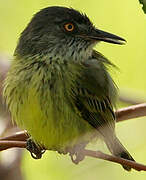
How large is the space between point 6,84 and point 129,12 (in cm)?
227

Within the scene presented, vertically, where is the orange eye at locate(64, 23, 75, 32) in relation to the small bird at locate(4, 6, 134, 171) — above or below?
above

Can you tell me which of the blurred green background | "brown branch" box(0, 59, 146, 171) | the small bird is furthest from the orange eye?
"brown branch" box(0, 59, 146, 171)

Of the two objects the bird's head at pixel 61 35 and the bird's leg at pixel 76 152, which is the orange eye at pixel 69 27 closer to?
the bird's head at pixel 61 35

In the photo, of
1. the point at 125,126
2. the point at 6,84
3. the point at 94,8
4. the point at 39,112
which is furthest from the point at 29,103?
the point at 94,8

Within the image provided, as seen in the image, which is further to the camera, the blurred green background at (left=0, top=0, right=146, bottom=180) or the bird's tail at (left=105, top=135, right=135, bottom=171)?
the blurred green background at (left=0, top=0, right=146, bottom=180)

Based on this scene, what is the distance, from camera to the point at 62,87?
4.36 m

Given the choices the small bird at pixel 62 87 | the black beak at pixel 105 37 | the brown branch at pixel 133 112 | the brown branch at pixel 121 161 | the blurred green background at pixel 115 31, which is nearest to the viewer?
the brown branch at pixel 121 161

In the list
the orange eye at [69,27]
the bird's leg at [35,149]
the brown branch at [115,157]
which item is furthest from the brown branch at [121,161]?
the orange eye at [69,27]

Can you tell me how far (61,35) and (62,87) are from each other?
61cm

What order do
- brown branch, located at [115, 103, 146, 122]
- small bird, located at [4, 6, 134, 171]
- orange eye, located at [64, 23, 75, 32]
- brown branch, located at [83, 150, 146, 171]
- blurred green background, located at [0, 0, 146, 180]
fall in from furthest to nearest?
blurred green background, located at [0, 0, 146, 180] → orange eye, located at [64, 23, 75, 32] → small bird, located at [4, 6, 134, 171] → brown branch, located at [115, 103, 146, 122] → brown branch, located at [83, 150, 146, 171]

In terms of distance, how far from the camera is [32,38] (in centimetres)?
483

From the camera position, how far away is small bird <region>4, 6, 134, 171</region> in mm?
4352

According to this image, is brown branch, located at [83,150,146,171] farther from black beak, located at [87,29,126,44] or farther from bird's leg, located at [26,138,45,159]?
bird's leg, located at [26,138,45,159]

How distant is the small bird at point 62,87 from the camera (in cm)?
435
